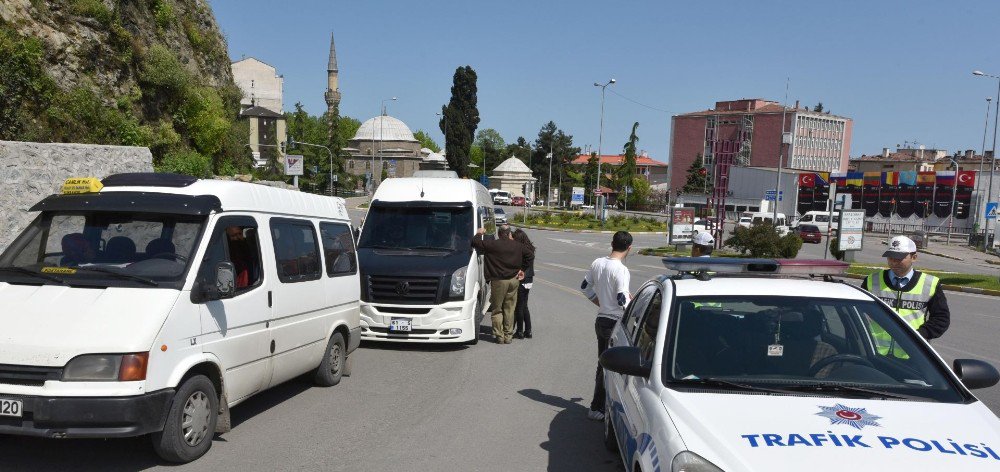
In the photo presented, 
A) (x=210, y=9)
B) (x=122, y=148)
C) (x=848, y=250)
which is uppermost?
(x=210, y=9)

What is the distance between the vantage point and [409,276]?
10.5 m

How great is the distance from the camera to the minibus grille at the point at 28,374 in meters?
4.81

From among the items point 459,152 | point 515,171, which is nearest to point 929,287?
point 459,152

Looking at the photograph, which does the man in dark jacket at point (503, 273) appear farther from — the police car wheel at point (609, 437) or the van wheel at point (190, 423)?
the van wheel at point (190, 423)

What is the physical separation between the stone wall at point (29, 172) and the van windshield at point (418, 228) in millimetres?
5125

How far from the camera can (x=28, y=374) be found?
4.82 metres

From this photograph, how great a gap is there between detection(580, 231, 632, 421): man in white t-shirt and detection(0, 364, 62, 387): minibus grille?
14.5 feet

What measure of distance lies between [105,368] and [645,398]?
353 cm

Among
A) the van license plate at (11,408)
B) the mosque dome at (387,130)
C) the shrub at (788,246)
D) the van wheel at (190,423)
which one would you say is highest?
the mosque dome at (387,130)

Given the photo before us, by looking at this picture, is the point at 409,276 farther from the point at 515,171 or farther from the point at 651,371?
the point at 515,171

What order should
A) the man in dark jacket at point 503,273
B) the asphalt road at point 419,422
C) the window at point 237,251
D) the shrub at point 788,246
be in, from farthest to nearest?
the shrub at point 788,246, the man in dark jacket at point 503,273, the window at point 237,251, the asphalt road at point 419,422

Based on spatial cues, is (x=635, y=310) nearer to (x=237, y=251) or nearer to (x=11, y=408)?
(x=237, y=251)

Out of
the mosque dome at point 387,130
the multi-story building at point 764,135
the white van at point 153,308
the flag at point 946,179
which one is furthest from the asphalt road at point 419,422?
the mosque dome at point 387,130

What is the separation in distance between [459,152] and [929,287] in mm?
89812
